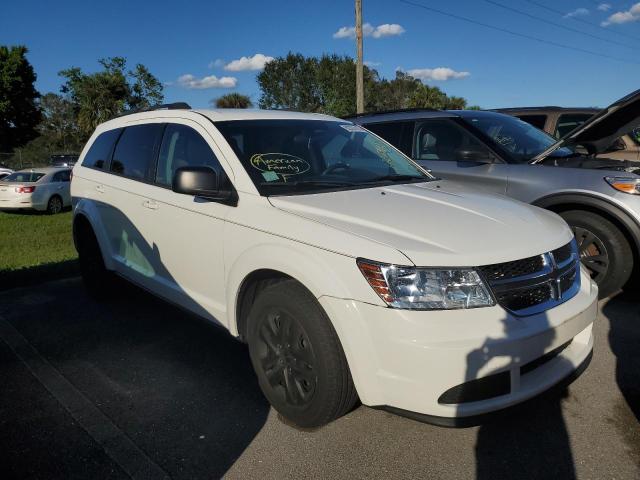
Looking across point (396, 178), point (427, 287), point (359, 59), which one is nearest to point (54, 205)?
point (359, 59)

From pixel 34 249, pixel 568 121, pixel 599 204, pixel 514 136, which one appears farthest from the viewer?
pixel 34 249

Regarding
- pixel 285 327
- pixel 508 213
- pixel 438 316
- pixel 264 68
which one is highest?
pixel 264 68

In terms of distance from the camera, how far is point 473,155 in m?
4.81

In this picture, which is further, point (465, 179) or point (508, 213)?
point (465, 179)

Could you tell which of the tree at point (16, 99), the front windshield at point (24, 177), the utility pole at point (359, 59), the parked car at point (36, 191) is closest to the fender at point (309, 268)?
the utility pole at point (359, 59)

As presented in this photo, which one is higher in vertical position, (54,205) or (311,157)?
(311,157)

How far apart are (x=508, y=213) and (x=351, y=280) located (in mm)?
1120

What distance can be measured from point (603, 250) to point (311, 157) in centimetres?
272

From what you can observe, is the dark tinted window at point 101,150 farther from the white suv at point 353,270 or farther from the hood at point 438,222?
the hood at point 438,222

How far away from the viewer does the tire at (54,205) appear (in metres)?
15.3

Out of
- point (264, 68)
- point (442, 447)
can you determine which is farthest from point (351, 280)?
point (264, 68)

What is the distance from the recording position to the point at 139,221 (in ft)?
12.9

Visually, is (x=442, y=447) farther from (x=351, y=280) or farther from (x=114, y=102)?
(x=114, y=102)

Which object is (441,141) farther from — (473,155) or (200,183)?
(200,183)
